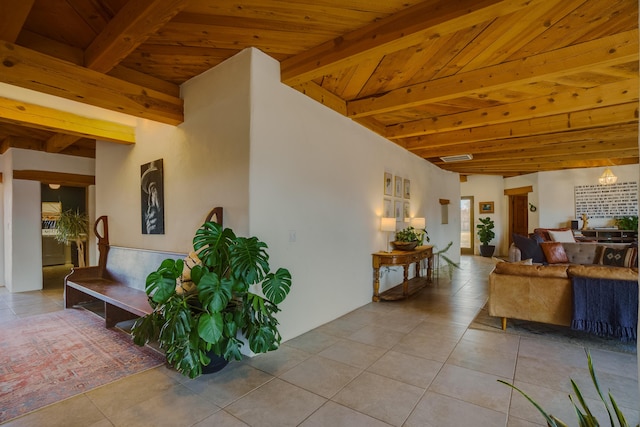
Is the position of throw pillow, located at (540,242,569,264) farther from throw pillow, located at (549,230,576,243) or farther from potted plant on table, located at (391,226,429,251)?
potted plant on table, located at (391,226,429,251)

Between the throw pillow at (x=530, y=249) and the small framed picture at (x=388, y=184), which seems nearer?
the small framed picture at (x=388, y=184)

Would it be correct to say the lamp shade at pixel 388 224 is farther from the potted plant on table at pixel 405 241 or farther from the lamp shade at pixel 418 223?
the lamp shade at pixel 418 223

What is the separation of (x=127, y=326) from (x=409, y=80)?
417 centimetres

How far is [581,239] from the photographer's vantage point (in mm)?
7082

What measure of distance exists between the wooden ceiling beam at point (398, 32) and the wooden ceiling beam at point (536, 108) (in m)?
2.07

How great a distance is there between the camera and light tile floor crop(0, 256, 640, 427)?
6.23 feet

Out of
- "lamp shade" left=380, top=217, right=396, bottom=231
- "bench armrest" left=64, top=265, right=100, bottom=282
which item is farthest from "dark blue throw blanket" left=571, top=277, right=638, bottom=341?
"bench armrest" left=64, top=265, right=100, bottom=282

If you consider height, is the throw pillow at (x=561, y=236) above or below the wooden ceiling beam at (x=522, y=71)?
below

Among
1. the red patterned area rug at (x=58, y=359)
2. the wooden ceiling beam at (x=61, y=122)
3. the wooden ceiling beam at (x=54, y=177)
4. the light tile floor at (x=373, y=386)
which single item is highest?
the wooden ceiling beam at (x=61, y=122)

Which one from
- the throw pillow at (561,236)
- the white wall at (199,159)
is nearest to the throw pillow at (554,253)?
the throw pillow at (561,236)

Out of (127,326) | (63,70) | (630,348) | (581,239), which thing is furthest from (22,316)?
(581,239)

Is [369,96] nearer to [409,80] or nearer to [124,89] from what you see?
[409,80]

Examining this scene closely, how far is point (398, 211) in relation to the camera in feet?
17.7

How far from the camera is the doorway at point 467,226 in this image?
1037 cm
